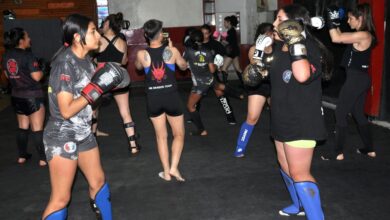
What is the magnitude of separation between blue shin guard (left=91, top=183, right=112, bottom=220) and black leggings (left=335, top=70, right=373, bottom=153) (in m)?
3.25

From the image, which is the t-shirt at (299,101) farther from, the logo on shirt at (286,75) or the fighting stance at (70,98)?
the fighting stance at (70,98)

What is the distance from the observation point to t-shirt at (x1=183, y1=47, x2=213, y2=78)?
6.42m

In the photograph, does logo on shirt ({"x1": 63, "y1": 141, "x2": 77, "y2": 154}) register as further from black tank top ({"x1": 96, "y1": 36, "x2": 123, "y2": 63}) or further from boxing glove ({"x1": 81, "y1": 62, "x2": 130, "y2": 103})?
black tank top ({"x1": 96, "y1": 36, "x2": 123, "y2": 63})

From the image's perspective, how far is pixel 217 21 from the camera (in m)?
15.6

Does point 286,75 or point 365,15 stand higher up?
point 365,15

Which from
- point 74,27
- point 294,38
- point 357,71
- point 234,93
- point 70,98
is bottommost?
point 234,93

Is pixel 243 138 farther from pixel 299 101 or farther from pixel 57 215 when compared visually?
pixel 57 215

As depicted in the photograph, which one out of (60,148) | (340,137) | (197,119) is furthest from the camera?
(197,119)

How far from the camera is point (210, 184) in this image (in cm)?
477

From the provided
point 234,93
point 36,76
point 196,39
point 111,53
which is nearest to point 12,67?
point 36,76

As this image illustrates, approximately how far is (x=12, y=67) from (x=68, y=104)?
113 inches

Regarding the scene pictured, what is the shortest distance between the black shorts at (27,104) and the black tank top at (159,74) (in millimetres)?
1647

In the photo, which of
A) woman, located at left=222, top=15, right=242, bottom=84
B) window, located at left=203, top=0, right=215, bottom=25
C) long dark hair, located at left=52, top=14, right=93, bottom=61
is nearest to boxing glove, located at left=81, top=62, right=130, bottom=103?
long dark hair, located at left=52, top=14, right=93, bottom=61

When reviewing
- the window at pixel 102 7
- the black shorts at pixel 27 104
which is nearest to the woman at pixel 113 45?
the black shorts at pixel 27 104
